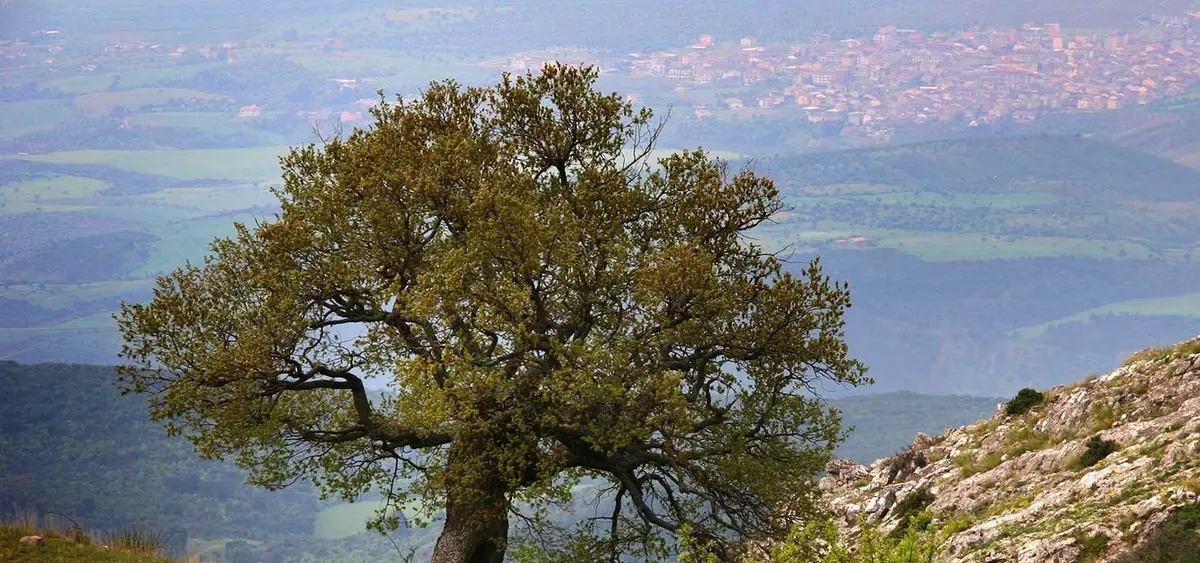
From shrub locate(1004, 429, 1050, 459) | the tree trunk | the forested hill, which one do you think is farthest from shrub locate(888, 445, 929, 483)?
the forested hill

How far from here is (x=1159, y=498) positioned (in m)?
20.3

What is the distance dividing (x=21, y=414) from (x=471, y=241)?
150 meters

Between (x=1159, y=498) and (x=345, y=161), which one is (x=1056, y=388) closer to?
(x=1159, y=498)

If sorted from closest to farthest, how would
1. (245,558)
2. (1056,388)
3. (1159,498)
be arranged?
(1159,498) → (1056,388) → (245,558)

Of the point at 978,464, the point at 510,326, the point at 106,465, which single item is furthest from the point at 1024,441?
the point at 106,465

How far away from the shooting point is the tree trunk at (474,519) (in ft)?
86.7

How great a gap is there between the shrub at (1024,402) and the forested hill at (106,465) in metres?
126

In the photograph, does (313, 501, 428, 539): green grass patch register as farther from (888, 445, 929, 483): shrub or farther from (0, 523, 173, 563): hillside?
(0, 523, 173, 563): hillside

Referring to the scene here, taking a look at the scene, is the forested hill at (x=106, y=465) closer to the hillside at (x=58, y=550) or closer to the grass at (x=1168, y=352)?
the hillside at (x=58, y=550)

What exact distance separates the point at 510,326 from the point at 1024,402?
52.8 feet

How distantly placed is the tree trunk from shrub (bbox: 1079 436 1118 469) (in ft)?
41.5

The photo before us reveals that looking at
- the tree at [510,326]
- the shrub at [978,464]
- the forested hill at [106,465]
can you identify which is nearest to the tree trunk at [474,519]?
the tree at [510,326]

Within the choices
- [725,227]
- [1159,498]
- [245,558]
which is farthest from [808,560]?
[245,558]

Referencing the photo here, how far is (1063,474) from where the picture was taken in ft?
83.0
